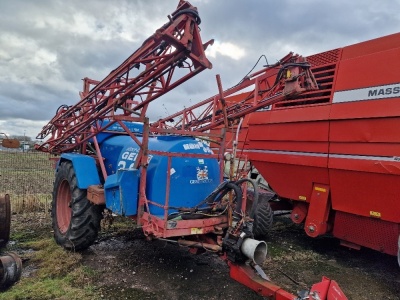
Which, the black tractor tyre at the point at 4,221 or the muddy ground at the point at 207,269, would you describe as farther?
the black tractor tyre at the point at 4,221

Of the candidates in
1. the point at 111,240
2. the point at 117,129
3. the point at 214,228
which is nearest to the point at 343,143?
the point at 214,228

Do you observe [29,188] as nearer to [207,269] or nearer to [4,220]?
[4,220]

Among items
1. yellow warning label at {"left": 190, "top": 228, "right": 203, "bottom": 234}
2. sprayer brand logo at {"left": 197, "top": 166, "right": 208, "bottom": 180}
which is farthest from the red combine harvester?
yellow warning label at {"left": 190, "top": 228, "right": 203, "bottom": 234}

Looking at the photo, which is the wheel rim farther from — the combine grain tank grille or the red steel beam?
the combine grain tank grille

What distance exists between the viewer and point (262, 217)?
17.0ft

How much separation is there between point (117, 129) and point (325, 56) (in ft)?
10.7

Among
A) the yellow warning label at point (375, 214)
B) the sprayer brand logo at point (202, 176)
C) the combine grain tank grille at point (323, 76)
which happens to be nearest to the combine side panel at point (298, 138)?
the combine grain tank grille at point (323, 76)

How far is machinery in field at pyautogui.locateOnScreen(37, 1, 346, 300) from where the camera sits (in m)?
3.14

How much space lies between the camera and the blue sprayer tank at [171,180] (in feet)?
11.7

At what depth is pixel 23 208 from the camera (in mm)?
6484

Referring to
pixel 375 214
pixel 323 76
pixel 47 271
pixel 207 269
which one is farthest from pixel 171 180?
pixel 323 76

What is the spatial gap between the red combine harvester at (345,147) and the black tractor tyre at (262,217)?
34 centimetres

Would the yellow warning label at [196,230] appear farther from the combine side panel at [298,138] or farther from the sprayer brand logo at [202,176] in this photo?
the combine side panel at [298,138]

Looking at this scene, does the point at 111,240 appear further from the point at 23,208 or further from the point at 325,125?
the point at 325,125
